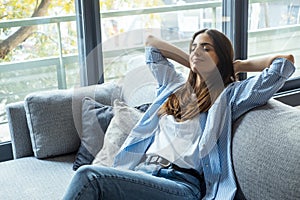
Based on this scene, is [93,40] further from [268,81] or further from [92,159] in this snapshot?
[268,81]

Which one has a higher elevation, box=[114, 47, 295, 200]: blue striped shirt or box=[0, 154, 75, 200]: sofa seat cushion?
box=[114, 47, 295, 200]: blue striped shirt

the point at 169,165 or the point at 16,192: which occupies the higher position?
the point at 169,165

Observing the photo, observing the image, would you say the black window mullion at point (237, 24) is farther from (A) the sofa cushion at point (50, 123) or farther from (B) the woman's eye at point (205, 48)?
(A) the sofa cushion at point (50, 123)

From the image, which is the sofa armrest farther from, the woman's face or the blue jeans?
the woman's face

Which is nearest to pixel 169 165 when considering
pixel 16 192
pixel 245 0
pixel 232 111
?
pixel 232 111

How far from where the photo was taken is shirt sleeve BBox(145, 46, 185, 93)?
6.89 ft

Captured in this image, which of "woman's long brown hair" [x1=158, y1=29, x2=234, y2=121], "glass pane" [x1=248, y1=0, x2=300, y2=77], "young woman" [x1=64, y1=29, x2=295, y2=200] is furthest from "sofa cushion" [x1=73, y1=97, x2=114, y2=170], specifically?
"glass pane" [x1=248, y1=0, x2=300, y2=77]

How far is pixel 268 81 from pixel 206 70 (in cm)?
32

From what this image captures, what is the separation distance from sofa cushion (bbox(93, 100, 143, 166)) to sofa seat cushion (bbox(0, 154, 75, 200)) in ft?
0.61

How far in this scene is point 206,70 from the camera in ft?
6.30

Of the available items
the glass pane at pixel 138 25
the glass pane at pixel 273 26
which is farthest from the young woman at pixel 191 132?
the glass pane at pixel 273 26

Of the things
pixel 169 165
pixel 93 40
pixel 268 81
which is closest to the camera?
pixel 268 81

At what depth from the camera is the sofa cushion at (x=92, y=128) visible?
2.20m

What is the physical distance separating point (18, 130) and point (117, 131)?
0.58 meters
